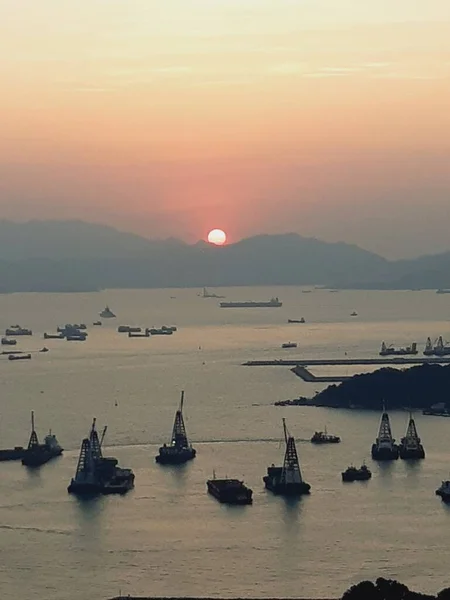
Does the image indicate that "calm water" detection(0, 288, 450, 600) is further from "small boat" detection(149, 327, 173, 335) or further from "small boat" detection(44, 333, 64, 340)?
"small boat" detection(149, 327, 173, 335)

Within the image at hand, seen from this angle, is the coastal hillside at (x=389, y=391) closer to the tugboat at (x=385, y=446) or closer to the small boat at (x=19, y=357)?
the tugboat at (x=385, y=446)

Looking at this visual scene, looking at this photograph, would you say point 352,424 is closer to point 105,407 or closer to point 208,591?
point 105,407

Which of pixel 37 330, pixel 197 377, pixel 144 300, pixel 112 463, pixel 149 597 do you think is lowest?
pixel 149 597

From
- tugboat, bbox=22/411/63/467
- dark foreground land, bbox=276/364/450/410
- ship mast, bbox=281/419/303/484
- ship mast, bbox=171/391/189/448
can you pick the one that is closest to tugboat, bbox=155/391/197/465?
ship mast, bbox=171/391/189/448

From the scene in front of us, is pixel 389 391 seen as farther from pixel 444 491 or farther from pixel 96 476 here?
pixel 96 476

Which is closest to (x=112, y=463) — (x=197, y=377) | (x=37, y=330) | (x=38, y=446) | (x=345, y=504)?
(x=38, y=446)

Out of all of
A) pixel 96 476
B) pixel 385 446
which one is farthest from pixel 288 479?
pixel 385 446
